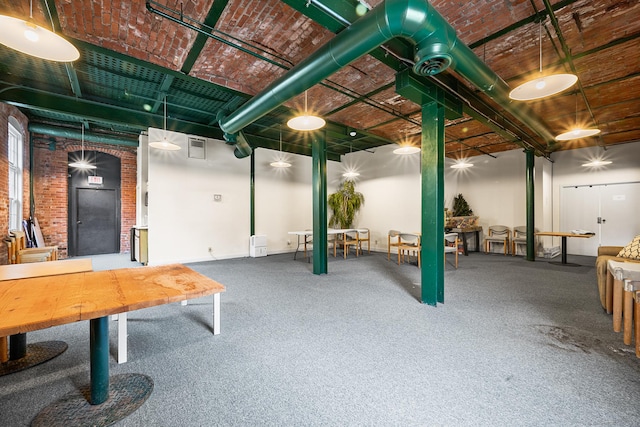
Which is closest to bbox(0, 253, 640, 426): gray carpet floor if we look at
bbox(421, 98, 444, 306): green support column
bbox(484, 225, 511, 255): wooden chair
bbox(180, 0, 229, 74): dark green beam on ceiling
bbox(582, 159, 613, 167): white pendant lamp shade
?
bbox(421, 98, 444, 306): green support column

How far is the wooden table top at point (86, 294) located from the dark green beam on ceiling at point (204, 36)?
260 centimetres

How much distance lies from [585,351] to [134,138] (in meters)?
9.67

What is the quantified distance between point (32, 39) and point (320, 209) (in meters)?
4.26

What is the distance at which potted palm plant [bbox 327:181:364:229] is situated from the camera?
909cm

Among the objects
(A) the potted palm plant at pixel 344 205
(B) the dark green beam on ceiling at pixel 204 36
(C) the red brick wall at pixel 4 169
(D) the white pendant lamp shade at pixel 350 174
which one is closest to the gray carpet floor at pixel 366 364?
(B) the dark green beam on ceiling at pixel 204 36

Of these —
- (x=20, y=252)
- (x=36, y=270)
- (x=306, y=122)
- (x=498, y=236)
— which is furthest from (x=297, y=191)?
(x=36, y=270)

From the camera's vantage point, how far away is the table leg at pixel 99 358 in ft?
5.57

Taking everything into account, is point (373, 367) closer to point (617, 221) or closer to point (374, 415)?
point (374, 415)

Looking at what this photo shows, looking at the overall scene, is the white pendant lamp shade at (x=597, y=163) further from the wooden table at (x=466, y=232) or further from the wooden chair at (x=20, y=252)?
the wooden chair at (x=20, y=252)

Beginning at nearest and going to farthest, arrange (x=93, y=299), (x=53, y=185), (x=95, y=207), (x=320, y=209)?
(x=93, y=299)
(x=320, y=209)
(x=53, y=185)
(x=95, y=207)

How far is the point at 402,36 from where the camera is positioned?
253 cm

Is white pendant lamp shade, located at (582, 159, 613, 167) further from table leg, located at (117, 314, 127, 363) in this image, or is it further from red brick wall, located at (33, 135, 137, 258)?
red brick wall, located at (33, 135, 137, 258)

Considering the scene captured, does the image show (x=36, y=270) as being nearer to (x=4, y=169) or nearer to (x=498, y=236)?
Answer: (x=4, y=169)

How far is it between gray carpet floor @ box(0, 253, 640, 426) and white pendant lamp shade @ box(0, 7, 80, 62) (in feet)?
8.13
